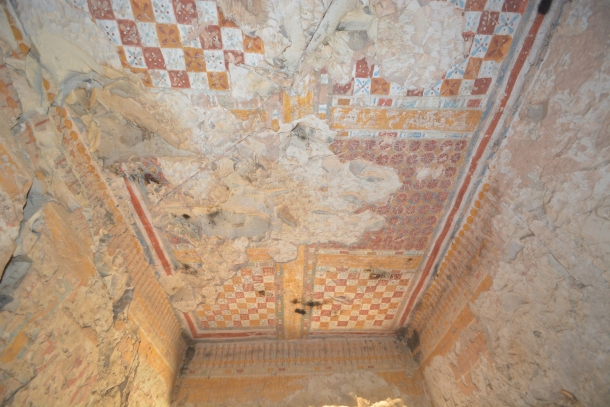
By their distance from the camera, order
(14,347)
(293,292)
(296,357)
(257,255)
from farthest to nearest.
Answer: (296,357) → (293,292) → (257,255) → (14,347)

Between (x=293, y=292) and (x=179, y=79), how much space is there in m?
1.84

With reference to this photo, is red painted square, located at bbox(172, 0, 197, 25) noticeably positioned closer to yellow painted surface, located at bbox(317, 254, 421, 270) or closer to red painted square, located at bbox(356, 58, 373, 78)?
red painted square, located at bbox(356, 58, 373, 78)

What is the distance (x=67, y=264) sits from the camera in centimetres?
157

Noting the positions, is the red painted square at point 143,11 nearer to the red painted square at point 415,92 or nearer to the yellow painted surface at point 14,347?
the red painted square at point 415,92

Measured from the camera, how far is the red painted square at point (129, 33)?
53.6 inches

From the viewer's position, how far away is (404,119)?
1.65 m

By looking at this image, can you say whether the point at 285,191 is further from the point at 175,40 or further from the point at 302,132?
the point at 175,40

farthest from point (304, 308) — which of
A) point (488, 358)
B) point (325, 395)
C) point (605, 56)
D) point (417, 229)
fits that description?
point (605, 56)

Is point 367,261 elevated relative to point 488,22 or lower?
lower

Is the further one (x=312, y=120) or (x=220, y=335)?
(x=220, y=335)

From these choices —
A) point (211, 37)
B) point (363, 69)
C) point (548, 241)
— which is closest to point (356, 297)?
point (548, 241)

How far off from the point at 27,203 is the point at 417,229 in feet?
7.34

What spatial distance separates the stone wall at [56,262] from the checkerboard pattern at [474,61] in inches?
56.4

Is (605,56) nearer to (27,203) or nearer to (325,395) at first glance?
(27,203)
